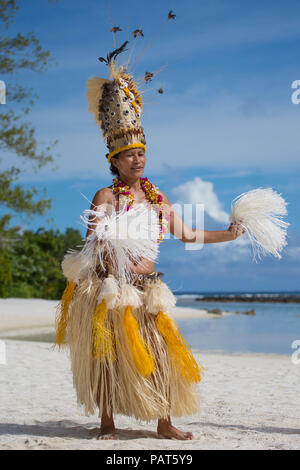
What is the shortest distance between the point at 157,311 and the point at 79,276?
463 millimetres

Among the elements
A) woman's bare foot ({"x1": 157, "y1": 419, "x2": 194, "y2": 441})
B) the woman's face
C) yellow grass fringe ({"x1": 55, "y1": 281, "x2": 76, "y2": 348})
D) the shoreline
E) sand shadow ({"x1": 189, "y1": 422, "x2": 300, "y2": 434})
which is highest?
the woman's face

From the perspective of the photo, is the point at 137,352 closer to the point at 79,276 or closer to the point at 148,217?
the point at 79,276

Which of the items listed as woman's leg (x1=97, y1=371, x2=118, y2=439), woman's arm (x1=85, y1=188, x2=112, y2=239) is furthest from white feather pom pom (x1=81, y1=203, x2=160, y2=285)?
woman's leg (x1=97, y1=371, x2=118, y2=439)

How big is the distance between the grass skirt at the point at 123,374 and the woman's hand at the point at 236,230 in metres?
0.61

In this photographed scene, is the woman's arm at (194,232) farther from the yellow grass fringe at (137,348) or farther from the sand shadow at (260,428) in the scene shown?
the sand shadow at (260,428)

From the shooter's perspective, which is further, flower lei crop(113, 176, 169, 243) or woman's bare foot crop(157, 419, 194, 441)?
flower lei crop(113, 176, 169, 243)

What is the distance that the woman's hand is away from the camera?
3.28m

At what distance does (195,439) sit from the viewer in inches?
117

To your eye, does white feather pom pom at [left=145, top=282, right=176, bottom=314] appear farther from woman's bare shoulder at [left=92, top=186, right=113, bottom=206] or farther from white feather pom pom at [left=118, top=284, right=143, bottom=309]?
woman's bare shoulder at [left=92, top=186, right=113, bottom=206]

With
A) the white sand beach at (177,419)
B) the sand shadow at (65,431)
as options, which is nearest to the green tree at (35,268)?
the white sand beach at (177,419)

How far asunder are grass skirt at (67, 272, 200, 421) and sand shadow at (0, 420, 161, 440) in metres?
0.20

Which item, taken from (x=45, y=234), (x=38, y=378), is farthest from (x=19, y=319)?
(x=45, y=234)

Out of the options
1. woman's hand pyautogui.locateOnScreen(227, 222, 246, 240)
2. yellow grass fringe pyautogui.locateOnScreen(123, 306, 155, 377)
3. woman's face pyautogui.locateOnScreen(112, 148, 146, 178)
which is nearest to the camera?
yellow grass fringe pyautogui.locateOnScreen(123, 306, 155, 377)

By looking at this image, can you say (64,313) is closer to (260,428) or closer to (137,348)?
(137,348)
